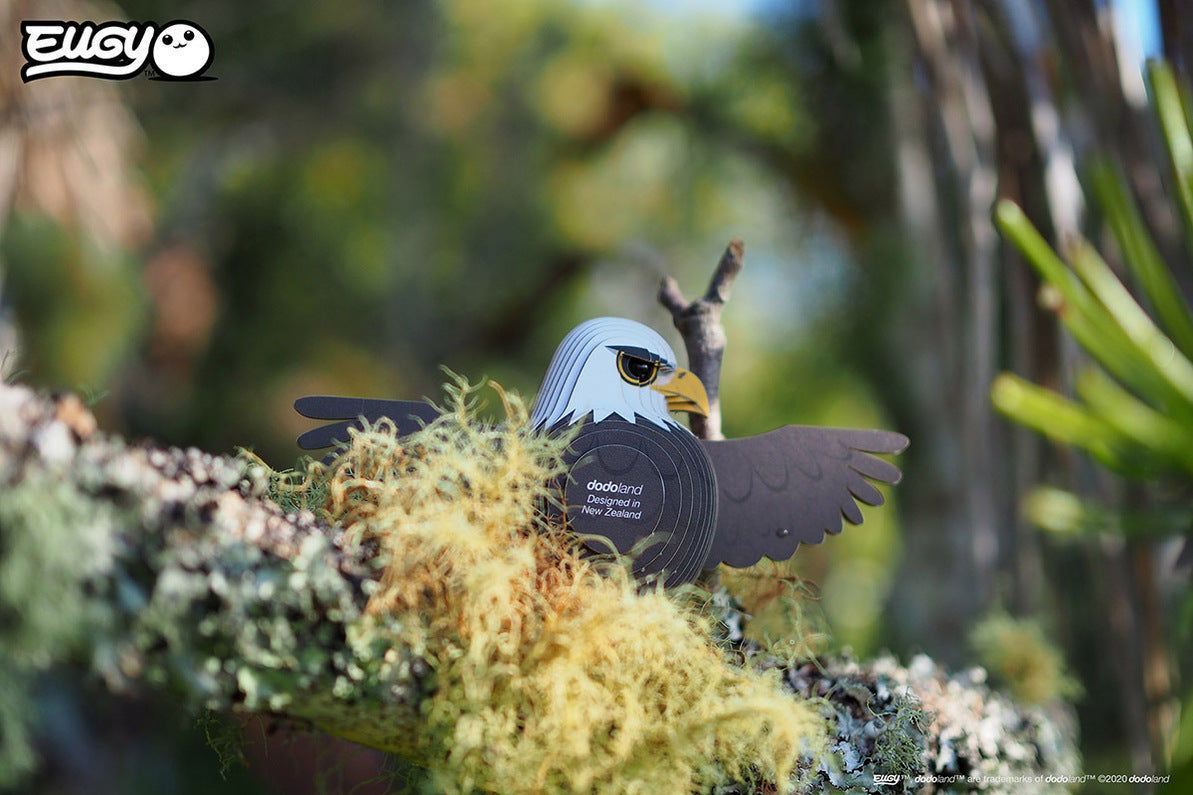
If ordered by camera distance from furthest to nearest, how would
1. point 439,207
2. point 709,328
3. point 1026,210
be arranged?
point 439,207
point 1026,210
point 709,328

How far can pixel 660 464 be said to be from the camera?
668 mm

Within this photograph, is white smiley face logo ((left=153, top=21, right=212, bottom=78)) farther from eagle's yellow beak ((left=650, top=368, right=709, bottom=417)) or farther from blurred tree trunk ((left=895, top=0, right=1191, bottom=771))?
blurred tree trunk ((left=895, top=0, right=1191, bottom=771))

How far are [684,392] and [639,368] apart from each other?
54mm

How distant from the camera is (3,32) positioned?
166 cm

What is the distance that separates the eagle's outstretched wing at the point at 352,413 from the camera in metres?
0.67

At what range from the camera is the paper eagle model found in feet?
2.15

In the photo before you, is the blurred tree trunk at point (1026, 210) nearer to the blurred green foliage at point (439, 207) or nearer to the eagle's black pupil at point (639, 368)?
the blurred green foliage at point (439, 207)

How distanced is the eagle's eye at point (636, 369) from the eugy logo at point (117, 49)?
89cm

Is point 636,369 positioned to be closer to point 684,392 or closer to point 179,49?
point 684,392

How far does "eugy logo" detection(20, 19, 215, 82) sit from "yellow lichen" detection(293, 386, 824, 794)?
943 mm

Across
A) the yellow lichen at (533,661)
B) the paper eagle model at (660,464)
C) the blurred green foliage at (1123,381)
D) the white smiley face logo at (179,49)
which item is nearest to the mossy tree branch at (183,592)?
the yellow lichen at (533,661)

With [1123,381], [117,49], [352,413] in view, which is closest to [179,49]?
[117,49]

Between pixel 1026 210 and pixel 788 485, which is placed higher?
pixel 1026 210

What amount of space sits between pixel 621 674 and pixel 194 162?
10.0 feet
